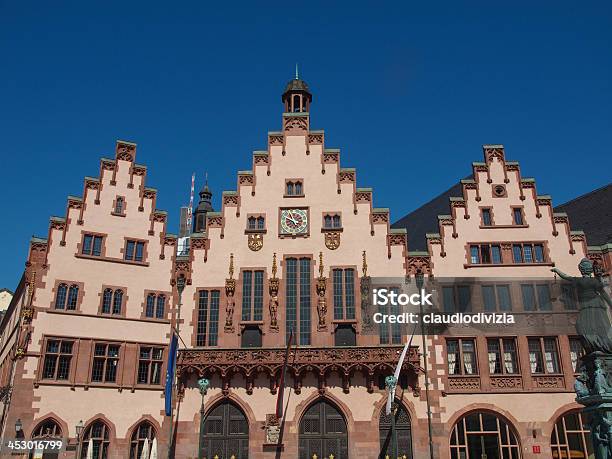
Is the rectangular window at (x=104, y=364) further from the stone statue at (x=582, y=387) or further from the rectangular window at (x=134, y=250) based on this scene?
the stone statue at (x=582, y=387)

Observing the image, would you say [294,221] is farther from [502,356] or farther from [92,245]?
[502,356]

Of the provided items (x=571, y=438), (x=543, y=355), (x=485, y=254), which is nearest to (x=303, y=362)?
(x=485, y=254)

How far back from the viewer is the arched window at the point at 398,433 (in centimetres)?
3341

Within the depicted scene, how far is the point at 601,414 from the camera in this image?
59.9ft

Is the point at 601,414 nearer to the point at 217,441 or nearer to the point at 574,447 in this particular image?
the point at 574,447

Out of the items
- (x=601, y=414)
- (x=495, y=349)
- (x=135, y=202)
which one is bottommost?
(x=601, y=414)

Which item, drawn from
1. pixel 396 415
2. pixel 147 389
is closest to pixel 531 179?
pixel 396 415

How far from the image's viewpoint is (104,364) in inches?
1345

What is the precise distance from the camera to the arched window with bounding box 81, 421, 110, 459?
3269 centimetres

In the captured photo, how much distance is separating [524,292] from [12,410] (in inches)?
1123

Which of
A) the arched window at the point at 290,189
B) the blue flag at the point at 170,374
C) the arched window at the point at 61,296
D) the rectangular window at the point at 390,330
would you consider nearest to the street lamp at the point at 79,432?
the blue flag at the point at 170,374

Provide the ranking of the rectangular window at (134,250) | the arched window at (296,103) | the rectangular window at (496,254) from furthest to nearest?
the arched window at (296,103) < the rectangular window at (496,254) < the rectangular window at (134,250)

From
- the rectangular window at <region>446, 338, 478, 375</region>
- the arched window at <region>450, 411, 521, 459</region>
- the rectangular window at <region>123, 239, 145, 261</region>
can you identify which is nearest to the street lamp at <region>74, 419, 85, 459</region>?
the rectangular window at <region>123, 239, 145, 261</region>

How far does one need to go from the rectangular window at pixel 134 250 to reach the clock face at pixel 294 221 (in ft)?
28.0
